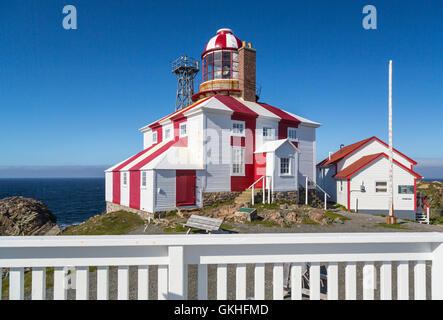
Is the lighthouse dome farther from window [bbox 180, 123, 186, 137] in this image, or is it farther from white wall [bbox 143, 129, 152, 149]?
white wall [bbox 143, 129, 152, 149]

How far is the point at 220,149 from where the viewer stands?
18719 millimetres

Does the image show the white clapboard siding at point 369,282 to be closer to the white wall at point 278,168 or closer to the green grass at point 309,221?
the green grass at point 309,221

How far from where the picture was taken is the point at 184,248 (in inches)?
78.7

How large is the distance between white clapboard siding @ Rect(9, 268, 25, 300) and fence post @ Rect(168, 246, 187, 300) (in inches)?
43.6

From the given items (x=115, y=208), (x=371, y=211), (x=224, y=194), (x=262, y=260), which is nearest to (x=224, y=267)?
(x=262, y=260)

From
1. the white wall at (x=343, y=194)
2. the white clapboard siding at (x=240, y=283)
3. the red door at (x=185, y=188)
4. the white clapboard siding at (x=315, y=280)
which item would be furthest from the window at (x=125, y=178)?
the white clapboard siding at (x=315, y=280)

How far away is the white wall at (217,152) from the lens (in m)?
18.1

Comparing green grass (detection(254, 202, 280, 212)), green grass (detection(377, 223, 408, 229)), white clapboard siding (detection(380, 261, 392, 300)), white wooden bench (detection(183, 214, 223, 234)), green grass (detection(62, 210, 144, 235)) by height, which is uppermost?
white clapboard siding (detection(380, 261, 392, 300))

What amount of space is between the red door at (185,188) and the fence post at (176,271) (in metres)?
15.0

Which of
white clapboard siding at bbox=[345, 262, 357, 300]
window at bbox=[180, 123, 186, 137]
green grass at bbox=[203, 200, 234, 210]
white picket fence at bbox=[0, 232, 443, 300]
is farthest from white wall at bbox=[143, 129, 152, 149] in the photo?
white clapboard siding at bbox=[345, 262, 357, 300]

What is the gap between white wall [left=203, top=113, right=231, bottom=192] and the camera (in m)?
18.1

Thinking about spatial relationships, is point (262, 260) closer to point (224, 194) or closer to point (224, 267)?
point (224, 267)

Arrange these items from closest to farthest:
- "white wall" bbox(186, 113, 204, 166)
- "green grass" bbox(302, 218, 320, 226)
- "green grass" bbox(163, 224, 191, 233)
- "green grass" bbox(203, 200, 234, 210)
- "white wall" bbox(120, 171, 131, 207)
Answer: "green grass" bbox(163, 224, 191, 233)
"green grass" bbox(302, 218, 320, 226)
"green grass" bbox(203, 200, 234, 210)
"white wall" bbox(186, 113, 204, 166)
"white wall" bbox(120, 171, 131, 207)
